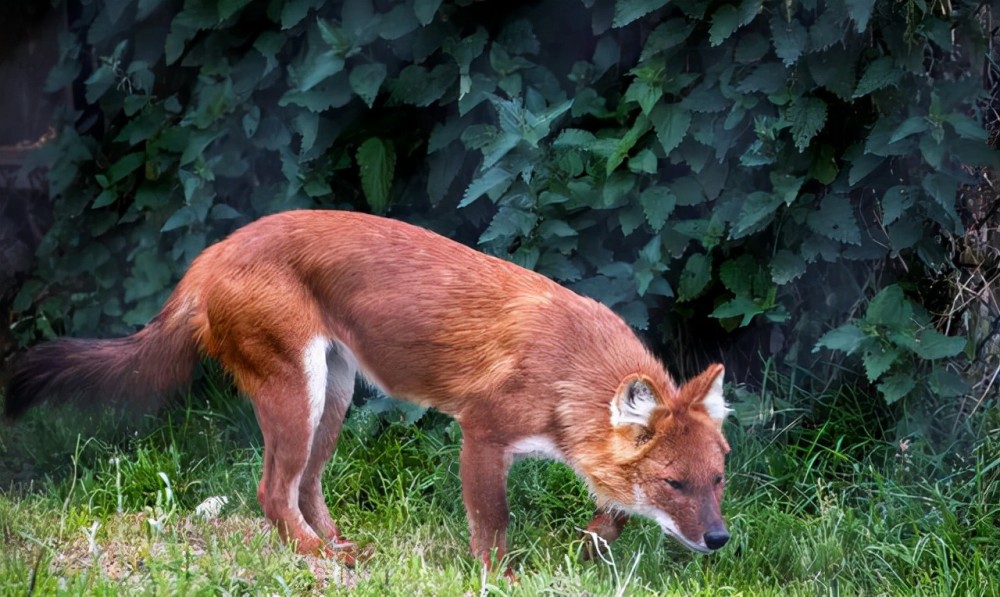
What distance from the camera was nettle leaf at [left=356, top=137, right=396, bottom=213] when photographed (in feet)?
20.4

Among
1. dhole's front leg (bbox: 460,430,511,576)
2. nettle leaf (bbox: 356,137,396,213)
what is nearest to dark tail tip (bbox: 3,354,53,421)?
dhole's front leg (bbox: 460,430,511,576)

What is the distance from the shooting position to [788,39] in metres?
5.38

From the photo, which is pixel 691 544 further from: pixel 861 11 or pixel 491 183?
pixel 861 11

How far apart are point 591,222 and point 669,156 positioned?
1.53 feet

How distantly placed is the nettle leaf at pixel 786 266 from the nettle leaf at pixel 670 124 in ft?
2.20

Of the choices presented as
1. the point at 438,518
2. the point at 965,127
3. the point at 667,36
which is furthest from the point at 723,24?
the point at 438,518

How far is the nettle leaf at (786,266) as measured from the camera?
18.3 feet

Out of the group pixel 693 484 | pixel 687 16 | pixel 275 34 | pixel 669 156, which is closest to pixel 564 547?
pixel 693 484

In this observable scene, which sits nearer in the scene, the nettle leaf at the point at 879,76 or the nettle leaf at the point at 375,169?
the nettle leaf at the point at 879,76

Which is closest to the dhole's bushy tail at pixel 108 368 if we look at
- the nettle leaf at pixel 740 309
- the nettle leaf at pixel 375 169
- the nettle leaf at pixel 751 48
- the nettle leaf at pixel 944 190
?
the nettle leaf at pixel 375 169

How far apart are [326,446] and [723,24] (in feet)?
7.95

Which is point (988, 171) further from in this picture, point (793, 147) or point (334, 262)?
point (334, 262)

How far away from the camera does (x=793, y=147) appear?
5.62 meters

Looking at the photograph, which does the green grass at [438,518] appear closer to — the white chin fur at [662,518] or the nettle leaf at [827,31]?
the white chin fur at [662,518]
